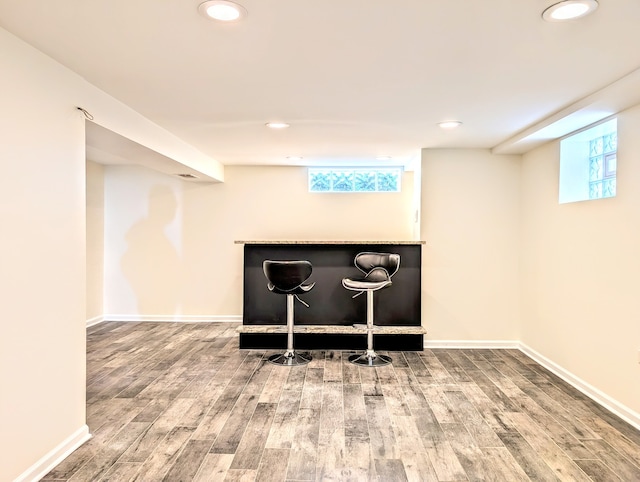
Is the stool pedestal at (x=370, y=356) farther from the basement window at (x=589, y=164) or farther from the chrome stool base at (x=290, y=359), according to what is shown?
the basement window at (x=589, y=164)

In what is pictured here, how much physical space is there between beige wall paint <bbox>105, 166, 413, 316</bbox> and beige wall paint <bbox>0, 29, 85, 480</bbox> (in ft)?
11.1

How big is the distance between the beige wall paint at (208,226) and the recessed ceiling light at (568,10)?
405 centimetres

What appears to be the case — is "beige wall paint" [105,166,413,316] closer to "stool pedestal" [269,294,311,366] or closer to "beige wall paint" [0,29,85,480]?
"stool pedestal" [269,294,311,366]

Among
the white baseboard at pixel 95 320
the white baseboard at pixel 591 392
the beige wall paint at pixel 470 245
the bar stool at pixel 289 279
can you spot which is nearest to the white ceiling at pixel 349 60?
the beige wall paint at pixel 470 245

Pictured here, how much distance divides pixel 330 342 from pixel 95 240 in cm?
369

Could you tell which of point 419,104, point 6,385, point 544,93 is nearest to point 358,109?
point 419,104

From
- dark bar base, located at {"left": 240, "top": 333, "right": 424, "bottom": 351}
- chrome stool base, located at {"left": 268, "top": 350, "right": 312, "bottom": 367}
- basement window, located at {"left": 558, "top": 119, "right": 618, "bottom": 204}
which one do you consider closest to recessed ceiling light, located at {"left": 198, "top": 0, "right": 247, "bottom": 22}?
basement window, located at {"left": 558, "top": 119, "right": 618, "bottom": 204}

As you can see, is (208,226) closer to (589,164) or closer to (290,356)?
(290,356)

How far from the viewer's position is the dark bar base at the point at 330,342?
450cm

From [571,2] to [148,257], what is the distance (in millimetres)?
5664

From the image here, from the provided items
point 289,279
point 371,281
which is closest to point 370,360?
point 371,281

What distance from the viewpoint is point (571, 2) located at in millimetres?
1604

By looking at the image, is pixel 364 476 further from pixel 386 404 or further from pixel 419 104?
pixel 419 104

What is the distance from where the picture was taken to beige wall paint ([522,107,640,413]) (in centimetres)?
281
